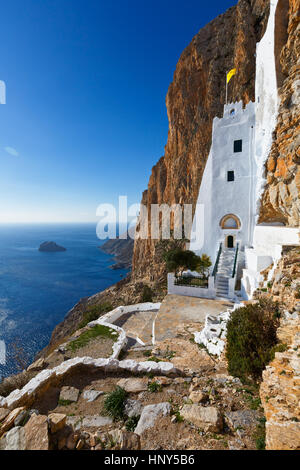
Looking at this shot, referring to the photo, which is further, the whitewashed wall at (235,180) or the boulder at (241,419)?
the whitewashed wall at (235,180)

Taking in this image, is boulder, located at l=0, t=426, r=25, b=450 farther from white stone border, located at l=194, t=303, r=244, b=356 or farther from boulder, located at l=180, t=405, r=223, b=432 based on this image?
white stone border, located at l=194, t=303, r=244, b=356

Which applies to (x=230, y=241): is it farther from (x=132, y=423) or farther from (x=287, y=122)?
(x=132, y=423)

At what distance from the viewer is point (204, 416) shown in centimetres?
299

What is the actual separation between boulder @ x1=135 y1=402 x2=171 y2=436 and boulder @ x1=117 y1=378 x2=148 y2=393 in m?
0.67

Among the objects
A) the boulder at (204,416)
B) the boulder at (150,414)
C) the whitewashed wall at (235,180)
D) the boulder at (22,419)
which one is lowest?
the boulder at (150,414)

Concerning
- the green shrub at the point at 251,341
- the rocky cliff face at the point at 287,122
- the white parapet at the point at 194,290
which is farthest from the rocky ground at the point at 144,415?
the rocky cliff face at the point at 287,122

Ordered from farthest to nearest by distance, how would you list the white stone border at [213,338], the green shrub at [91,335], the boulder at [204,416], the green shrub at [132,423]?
the green shrub at [91,335], the white stone border at [213,338], the green shrub at [132,423], the boulder at [204,416]

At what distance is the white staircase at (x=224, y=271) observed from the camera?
1156 centimetres

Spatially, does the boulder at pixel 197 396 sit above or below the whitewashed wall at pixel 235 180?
below

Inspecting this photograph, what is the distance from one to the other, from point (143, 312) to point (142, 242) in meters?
25.7

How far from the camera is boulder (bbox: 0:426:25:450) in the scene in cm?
228

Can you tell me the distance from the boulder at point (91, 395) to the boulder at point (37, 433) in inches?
60.6

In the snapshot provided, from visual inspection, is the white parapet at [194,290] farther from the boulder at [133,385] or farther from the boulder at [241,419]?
the boulder at [241,419]
